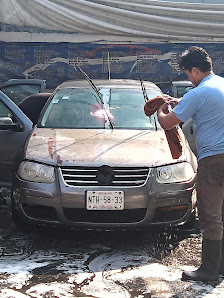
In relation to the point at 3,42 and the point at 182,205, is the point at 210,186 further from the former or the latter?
the point at 3,42

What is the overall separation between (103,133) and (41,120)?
0.84 m

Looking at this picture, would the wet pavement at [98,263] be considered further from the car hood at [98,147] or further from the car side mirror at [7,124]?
the car side mirror at [7,124]

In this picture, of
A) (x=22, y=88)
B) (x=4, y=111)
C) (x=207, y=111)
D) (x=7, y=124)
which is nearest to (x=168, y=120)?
(x=207, y=111)

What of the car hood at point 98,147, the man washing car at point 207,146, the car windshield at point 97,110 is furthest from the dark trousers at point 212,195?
the car windshield at point 97,110

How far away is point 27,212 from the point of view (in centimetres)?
466

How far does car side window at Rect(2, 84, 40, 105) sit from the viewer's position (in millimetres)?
9078

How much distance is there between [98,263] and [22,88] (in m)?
5.47

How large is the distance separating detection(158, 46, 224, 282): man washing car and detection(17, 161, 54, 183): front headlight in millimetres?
1210

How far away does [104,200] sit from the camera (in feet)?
14.5

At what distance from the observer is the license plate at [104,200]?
4422 mm

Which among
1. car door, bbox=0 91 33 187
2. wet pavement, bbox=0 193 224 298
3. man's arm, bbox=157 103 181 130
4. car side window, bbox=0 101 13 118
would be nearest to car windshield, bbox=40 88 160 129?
car door, bbox=0 91 33 187

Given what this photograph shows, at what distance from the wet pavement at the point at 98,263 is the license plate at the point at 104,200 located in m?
Answer: 0.42

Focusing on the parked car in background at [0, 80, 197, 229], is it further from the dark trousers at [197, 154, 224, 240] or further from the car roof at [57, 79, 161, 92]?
the car roof at [57, 79, 161, 92]

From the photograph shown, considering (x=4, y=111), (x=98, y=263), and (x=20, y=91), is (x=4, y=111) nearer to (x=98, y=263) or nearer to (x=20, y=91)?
(x=98, y=263)
